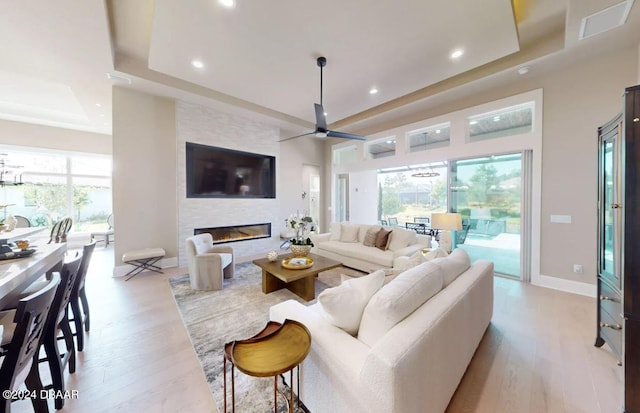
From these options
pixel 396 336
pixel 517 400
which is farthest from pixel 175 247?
pixel 517 400

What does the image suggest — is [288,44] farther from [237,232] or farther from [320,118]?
[237,232]

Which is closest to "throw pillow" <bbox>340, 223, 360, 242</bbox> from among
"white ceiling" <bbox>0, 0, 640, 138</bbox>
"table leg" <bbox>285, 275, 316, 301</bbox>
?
"table leg" <bbox>285, 275, 316, 301</bbox>

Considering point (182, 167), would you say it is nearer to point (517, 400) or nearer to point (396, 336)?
point (396, 336)

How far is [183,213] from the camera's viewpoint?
4707mm

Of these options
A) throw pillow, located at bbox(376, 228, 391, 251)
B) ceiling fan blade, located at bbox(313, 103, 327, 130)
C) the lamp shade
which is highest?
ceiling fan blade, located at bbox(313, 103, 327, 130)

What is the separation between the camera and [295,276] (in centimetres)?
288

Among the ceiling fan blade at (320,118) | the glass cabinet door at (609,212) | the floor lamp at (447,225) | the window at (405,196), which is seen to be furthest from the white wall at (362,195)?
the glass cabinet door at (609,212)

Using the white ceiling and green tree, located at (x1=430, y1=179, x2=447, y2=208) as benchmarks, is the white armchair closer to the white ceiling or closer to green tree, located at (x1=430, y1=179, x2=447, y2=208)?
the white ceiling

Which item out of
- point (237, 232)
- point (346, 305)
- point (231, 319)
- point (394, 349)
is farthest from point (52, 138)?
point (394, 349)

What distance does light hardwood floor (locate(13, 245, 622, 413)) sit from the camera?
5.14 ft

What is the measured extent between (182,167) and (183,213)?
3.13 feet

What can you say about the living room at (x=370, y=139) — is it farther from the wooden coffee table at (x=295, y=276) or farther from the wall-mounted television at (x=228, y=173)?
the wooden coffee table at (x=295, y=276)

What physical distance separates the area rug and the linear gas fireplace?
4.17 feet

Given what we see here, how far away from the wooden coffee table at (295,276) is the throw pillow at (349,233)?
1410 millimetres
